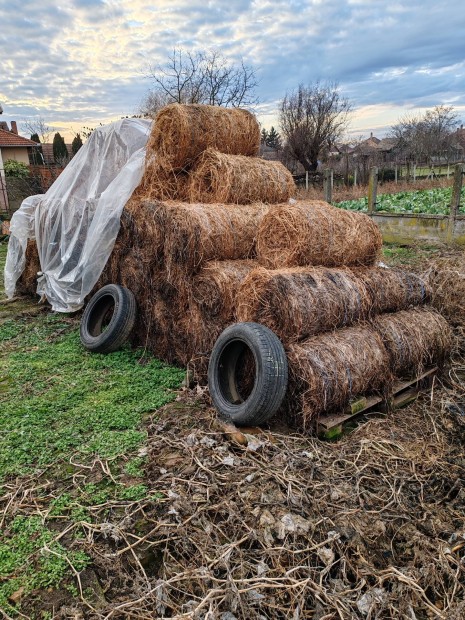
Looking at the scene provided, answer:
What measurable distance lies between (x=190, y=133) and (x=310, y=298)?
10.5 ft

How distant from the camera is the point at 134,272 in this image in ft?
19.2

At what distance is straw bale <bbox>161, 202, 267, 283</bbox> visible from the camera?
4.96 metres

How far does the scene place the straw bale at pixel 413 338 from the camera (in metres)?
4.36

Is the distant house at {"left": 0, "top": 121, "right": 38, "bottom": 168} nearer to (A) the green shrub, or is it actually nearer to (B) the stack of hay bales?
(A) the green shrub

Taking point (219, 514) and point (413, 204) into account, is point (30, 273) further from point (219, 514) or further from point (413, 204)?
point (413, 204)

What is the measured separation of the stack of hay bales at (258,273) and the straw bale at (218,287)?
0.01m

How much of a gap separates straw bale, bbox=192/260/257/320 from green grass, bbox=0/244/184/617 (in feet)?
2.77

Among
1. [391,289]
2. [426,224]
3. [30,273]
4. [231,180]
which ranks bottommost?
[30,273]

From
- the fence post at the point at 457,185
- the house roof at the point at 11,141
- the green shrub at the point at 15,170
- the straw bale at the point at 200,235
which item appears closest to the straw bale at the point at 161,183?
the straw bale at the point at 200,235

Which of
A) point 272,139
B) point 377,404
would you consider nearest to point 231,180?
point 377,404

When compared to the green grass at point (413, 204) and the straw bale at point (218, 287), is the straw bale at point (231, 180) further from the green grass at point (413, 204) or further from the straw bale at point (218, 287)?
the green grass at point (413, 204)

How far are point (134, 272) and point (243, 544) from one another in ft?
12.8

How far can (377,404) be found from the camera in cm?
431

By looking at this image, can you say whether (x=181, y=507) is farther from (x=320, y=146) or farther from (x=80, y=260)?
(x=320, y=146)
